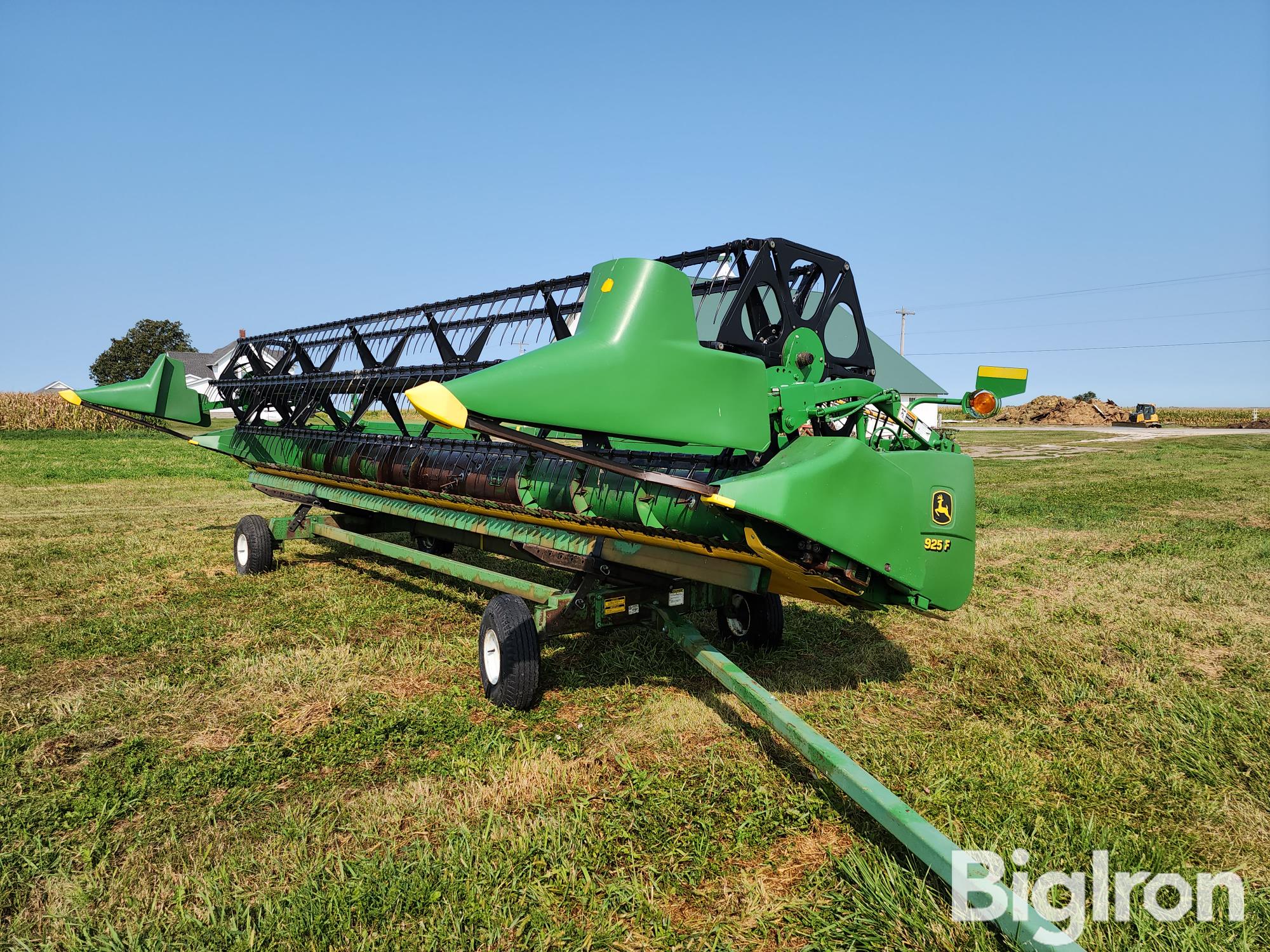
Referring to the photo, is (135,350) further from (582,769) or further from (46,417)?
(582,769)

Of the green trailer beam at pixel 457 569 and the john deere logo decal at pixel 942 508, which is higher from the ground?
the john deere logo decal at pixel 942 508

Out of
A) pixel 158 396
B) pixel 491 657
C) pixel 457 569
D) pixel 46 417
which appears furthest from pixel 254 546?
pixel 46 417

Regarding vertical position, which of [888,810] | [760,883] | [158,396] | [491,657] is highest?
[158,396]

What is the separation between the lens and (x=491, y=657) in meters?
4.63

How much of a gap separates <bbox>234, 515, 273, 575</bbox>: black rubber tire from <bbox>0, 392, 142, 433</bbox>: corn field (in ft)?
→ 86.1

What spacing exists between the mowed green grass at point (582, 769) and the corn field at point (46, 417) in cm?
2745

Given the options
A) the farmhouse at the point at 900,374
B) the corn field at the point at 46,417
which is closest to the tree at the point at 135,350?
the corn field at the point at 46,417

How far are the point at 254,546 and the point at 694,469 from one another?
5935 millimetres

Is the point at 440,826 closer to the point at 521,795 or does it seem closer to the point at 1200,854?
the point at 521,795

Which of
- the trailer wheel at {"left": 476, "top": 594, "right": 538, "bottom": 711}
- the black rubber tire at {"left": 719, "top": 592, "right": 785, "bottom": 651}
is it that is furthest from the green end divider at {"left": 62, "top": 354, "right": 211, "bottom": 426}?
the black rubber tire at {"left": 719, "top": 592, "right": 785, "bottom": 651}

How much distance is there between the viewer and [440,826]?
3.25m

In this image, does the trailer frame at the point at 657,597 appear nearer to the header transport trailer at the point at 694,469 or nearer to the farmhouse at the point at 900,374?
the header transport trailer at the point at 694,469

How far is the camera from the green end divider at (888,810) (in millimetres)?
2236

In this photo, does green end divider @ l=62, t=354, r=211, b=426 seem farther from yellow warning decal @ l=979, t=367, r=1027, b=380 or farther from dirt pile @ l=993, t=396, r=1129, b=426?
dirt pile @ l=993, t=396, r=1129, b=426
